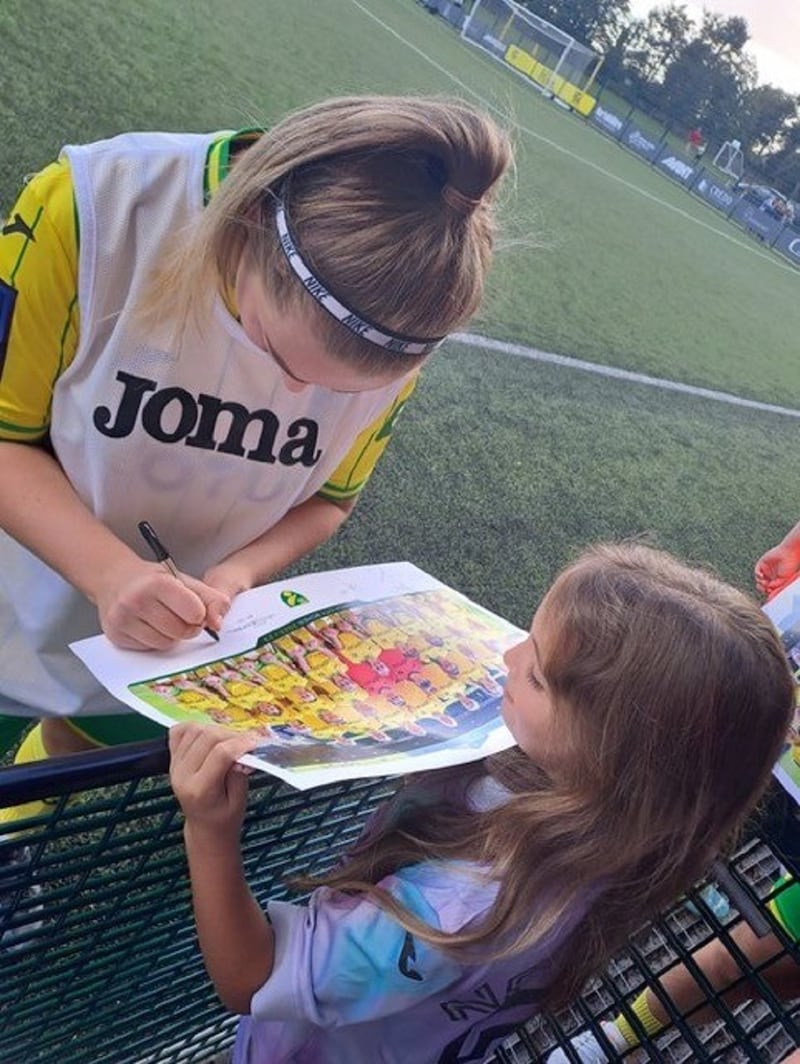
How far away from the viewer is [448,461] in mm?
3982

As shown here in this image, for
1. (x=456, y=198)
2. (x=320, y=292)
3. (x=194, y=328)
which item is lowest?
(x=194, y=328)

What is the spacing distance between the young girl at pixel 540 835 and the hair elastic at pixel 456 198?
427 millimetres

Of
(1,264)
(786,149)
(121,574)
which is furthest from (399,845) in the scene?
(786,149)

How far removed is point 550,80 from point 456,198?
1022 inches

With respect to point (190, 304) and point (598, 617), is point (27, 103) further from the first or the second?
point (598, 617)

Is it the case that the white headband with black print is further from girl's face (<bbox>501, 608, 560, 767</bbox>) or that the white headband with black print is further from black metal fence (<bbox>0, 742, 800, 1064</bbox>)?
black metal fence (<bbox>0, 742, 800, 1064</bbox>)

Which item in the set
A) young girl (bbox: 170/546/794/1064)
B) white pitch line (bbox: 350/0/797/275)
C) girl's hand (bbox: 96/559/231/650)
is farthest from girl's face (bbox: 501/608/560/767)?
white pitch line (bbox: 350/0/797/275)

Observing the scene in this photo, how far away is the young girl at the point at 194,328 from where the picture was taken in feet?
3.26

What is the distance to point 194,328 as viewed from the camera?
1126mm

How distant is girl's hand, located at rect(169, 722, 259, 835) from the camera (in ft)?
2.95

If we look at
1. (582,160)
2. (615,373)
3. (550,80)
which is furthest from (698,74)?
(615,373)

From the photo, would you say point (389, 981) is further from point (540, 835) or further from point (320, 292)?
point (320, 292)

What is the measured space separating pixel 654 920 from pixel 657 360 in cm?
669

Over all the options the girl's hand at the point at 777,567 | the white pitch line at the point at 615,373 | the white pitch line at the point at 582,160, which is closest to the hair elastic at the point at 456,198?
the girl's hand at the point at 777,567
